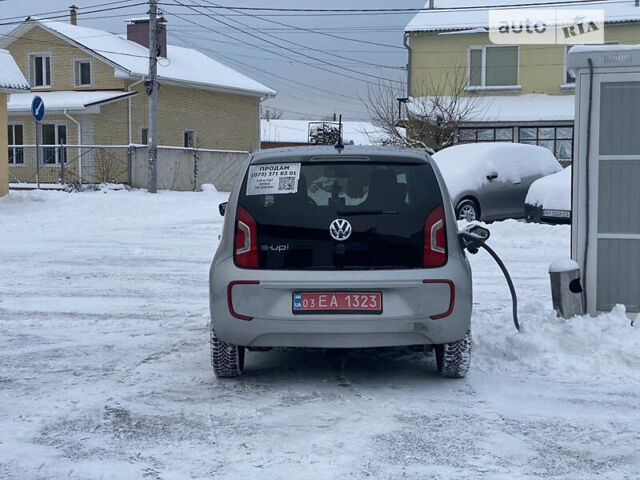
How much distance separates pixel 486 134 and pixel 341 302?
2966 cm

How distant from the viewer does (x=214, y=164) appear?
35.0 meters

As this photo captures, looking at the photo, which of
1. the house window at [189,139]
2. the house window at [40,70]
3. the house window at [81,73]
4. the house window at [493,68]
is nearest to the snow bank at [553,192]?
the house window at [493,68]

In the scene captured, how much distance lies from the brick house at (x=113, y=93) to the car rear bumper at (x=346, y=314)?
1244 inches

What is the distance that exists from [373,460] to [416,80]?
32.1 m

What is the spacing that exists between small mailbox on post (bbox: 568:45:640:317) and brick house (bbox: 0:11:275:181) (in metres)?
30.4

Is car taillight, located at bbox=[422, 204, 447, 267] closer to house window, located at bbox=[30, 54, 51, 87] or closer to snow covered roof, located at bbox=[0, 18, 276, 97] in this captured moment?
snow covered roof, located at bbox=[0, 18, 276, 97]

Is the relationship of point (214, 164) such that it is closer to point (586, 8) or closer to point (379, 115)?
point (379, 115)

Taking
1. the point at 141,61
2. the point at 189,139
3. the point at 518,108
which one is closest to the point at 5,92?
the point at 141,61

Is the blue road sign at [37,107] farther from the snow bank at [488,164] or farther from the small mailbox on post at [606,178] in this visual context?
the small mailbox on post at [606,178]

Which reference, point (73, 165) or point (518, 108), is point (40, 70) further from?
point (518, 108)

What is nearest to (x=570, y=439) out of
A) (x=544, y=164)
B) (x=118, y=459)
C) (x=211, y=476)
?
(x=211, y=476)

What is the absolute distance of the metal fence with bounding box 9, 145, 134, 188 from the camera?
32.0 m

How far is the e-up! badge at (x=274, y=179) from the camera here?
6.10m

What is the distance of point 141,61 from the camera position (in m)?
40.2
